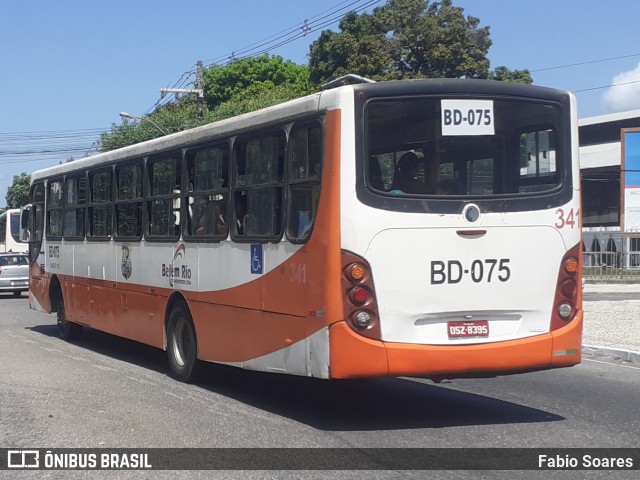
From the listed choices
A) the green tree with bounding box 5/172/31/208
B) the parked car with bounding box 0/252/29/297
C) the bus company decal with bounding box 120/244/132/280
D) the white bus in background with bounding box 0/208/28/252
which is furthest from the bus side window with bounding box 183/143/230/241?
the green tree with bounding box 5/172/31/208

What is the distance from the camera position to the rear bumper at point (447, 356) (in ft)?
26.0

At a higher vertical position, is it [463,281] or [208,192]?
[208,192]

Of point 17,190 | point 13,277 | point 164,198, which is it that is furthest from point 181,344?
point 17,190

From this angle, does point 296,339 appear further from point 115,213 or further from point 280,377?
point 115,213

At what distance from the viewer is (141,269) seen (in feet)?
41.2

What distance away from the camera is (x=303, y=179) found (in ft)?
28.1

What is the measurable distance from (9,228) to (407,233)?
37.4 meters

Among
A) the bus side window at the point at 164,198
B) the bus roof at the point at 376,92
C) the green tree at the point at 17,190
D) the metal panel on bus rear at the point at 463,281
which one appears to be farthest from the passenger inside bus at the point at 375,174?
the green tree at the point at 17,190

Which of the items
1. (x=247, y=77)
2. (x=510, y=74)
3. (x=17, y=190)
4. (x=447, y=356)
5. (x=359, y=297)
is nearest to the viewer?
(x=359, y=297)

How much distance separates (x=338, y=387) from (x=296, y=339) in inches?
98.4

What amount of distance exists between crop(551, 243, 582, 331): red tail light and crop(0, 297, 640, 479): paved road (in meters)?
0.97

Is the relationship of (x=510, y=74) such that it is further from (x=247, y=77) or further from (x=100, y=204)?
(x=100, y=204)

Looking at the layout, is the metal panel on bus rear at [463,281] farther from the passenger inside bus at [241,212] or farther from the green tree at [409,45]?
the green tree at [409,45]

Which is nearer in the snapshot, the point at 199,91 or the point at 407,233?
the point at 407,233
